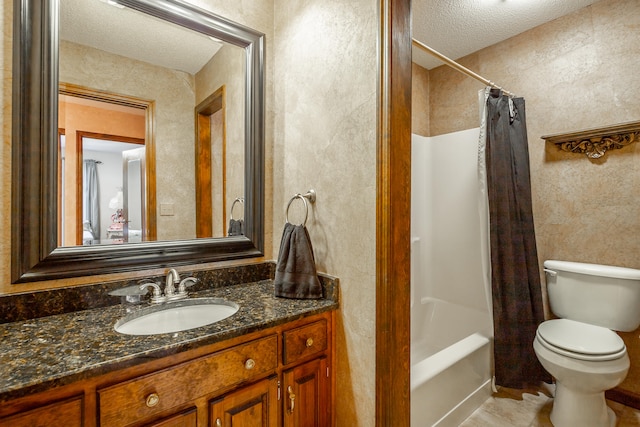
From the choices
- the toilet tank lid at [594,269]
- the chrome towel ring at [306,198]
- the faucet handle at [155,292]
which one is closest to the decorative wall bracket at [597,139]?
the toilet tank lid at [594,269]

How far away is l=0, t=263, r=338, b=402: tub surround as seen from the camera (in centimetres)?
71

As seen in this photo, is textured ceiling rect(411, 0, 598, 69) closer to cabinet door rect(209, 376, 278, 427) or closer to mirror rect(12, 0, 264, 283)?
mirror rect(12, 0, 264, 283)

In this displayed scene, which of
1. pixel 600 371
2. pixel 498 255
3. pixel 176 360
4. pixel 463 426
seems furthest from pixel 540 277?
pixel 176 360

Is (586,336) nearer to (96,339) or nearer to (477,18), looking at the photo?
(477,18)

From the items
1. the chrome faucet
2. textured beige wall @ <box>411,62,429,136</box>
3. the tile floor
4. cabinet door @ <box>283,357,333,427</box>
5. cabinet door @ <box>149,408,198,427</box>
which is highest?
textured beige wall @ <box>411,62,429,136</box>

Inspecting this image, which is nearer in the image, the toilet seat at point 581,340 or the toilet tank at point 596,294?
the toilet seat at point 581,340

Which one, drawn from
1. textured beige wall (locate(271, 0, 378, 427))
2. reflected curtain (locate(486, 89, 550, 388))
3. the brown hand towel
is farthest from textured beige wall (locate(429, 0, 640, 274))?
the brown hand towel

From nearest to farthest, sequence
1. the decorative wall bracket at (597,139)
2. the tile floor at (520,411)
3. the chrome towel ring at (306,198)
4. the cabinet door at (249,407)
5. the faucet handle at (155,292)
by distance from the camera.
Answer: the cabinet door at (249,407) → the faucet handle at (155,292) → the chrome towel ring at (306,198) → the tile floor at (520,411) → the decorative wall bracket at (597,139)

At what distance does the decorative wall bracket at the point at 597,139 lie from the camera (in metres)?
1.80

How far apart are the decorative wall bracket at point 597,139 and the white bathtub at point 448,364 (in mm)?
1278

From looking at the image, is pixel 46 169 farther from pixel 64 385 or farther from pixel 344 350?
pixel 344 350

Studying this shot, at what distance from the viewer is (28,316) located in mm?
1034

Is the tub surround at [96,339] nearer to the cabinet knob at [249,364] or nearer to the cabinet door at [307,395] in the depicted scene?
the cabinet knob at [249,364]

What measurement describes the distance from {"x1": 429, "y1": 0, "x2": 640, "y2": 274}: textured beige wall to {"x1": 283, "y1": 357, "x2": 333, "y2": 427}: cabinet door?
1.88m
